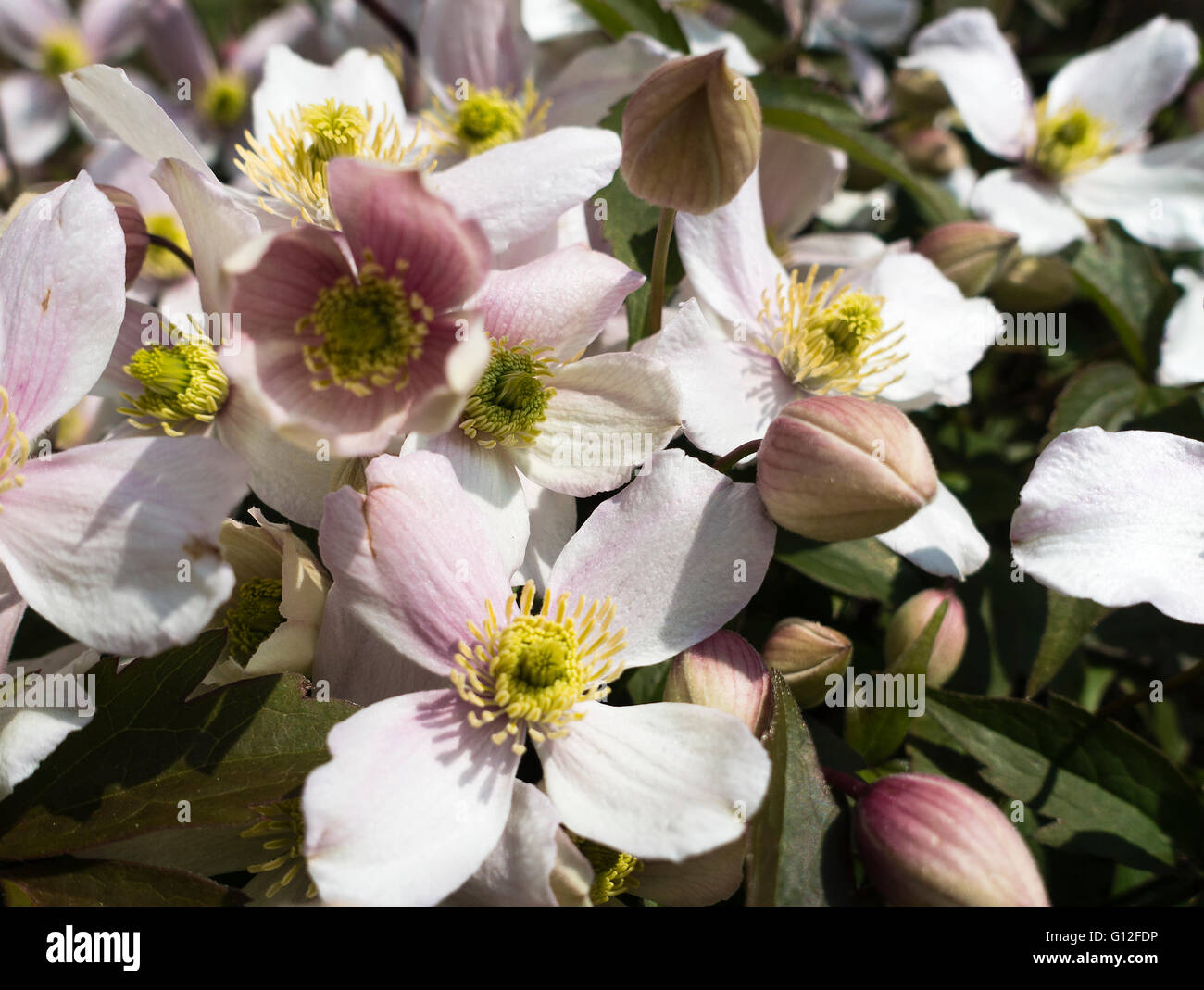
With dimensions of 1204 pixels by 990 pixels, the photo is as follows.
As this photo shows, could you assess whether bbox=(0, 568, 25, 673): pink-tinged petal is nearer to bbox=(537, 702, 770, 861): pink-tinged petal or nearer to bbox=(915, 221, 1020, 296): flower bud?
bbox=(537, 702, 770, 861): pink-tinged petal

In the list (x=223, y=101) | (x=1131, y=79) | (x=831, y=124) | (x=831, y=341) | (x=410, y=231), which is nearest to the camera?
(x=410, y=231)

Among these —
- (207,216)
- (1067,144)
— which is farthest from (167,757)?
(1067,144)

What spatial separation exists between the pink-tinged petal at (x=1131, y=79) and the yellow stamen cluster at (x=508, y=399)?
70cm

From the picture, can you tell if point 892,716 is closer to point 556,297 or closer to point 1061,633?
point 1061,633

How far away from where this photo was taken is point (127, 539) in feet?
1.65

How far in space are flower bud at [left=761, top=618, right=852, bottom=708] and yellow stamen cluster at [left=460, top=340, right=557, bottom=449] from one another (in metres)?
0.20

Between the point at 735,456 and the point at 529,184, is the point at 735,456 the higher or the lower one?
the lower one

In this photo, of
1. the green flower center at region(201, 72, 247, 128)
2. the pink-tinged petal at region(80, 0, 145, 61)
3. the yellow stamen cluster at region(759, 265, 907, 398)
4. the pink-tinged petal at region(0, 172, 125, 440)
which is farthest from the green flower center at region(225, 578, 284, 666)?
the pink-tinged petal at region(80, 0, 145, 61)

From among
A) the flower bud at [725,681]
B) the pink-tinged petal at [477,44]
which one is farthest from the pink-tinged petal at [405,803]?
the pink-tinged petal at [477,44]

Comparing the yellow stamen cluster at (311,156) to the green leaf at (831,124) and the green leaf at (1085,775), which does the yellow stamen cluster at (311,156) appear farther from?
the green leaf at (1085,775)

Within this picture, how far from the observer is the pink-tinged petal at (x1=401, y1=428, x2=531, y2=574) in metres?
0.59

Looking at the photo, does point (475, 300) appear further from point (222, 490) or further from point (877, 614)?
point (877, 614)

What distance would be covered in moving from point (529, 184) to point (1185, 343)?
1.95 feet

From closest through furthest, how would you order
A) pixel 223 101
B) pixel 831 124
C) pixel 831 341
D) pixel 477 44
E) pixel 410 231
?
pixel 410 231, pixel 831 341, pixel 831 124, pixel 477 44, pixel 223 101
